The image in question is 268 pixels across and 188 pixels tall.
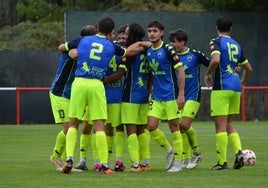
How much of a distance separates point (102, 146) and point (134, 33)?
187cm

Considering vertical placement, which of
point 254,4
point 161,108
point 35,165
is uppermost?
point 254,4

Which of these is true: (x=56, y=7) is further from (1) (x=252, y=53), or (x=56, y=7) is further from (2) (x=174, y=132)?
(2) (x=174, y=132)

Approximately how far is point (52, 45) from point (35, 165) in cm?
2217

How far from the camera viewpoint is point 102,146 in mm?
12867

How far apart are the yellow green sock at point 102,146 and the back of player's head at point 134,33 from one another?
161 cm

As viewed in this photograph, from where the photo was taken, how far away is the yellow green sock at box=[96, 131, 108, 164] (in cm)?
1288

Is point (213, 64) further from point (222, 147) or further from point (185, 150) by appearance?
point (185, 150)

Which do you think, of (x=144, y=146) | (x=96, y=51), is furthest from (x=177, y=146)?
(x=96, y=51)

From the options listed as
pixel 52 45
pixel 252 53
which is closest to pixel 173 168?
pixel 252 53

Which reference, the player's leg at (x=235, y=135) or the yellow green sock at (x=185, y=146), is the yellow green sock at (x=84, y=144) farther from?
the player's leg at (x=235, y=135)

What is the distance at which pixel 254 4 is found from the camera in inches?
1291

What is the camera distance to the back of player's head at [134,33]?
45.0ft

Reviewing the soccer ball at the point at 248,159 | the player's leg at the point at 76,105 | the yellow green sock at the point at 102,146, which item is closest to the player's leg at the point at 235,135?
the soccer ball at the point at 248,159

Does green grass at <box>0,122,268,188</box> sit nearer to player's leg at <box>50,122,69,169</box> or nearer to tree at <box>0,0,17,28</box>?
player's leg at <box>50,122,69,169</box>
